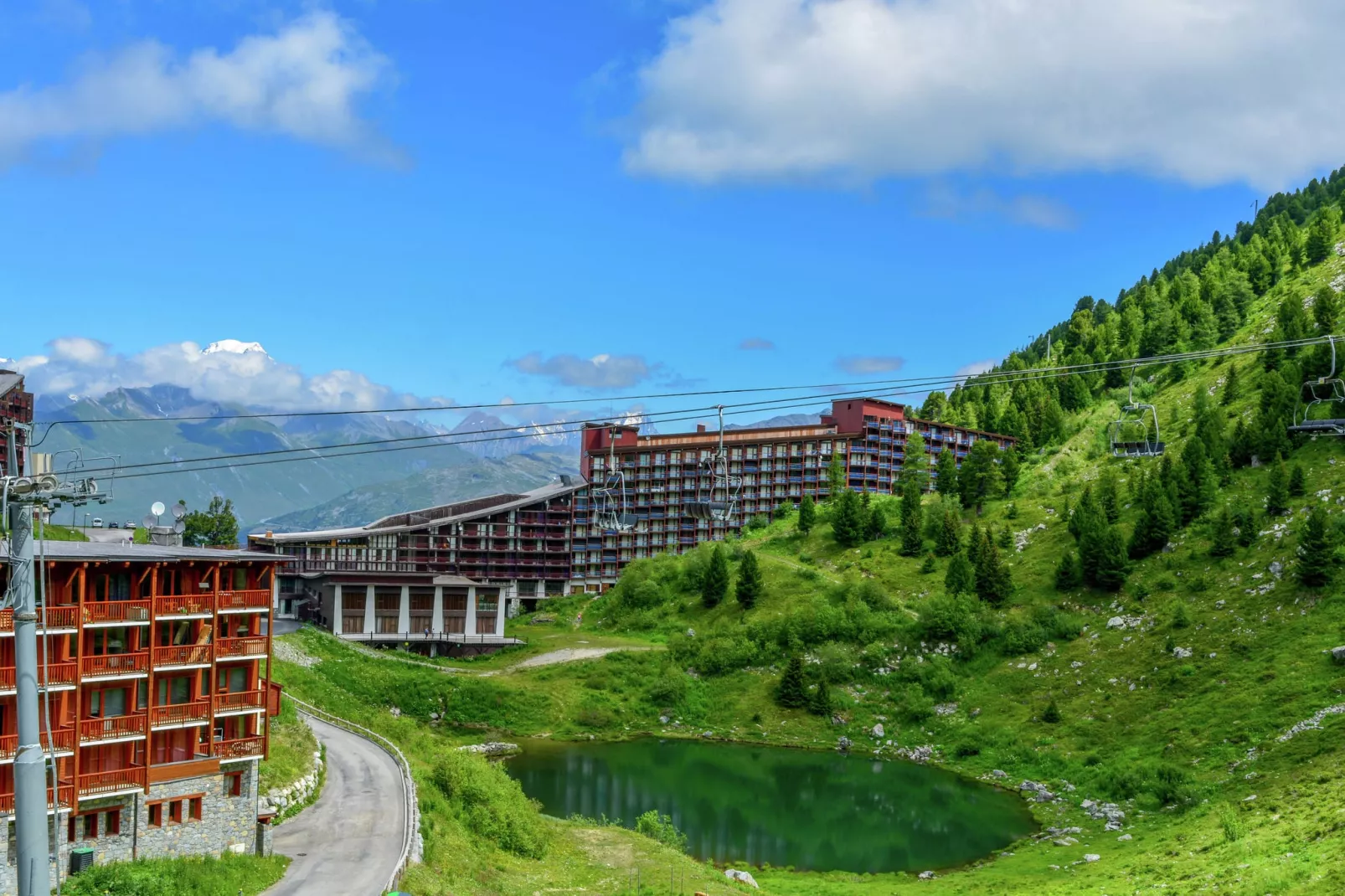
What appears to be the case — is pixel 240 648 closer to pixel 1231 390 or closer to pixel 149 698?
pixel 149 698

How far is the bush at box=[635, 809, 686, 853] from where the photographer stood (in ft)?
188

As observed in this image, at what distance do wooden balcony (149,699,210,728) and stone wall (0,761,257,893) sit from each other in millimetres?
1886

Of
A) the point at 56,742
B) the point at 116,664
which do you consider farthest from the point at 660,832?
the point at 56,742

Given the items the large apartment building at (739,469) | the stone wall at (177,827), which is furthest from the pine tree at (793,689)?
the stone wall at (177,827)

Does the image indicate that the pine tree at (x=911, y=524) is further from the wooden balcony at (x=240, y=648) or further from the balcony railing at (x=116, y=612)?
the balcony railing at (x=116, y=612)

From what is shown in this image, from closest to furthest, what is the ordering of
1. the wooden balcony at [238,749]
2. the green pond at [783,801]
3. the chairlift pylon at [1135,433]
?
the wooden balcony at [238,749] < the green pond at [783,801] < the chairlift pylon at [1135,433]

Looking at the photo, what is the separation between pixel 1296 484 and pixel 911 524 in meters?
33.5

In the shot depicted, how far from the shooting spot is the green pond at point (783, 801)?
61.6 metres

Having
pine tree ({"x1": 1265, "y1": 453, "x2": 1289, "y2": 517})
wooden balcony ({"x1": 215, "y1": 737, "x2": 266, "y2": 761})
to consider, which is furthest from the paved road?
pine tree ({"x1": 1265, "y1": 453, "x2": 1289, "y2": 517})

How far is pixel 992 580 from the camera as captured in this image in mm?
94812

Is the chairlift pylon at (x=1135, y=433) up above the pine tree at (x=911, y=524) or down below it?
above

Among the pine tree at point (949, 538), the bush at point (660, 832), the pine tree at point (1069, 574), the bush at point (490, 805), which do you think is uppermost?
the pine tree at point (949, 538)

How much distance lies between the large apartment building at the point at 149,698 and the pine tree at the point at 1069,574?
69697mm

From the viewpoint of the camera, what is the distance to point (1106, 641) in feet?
277
